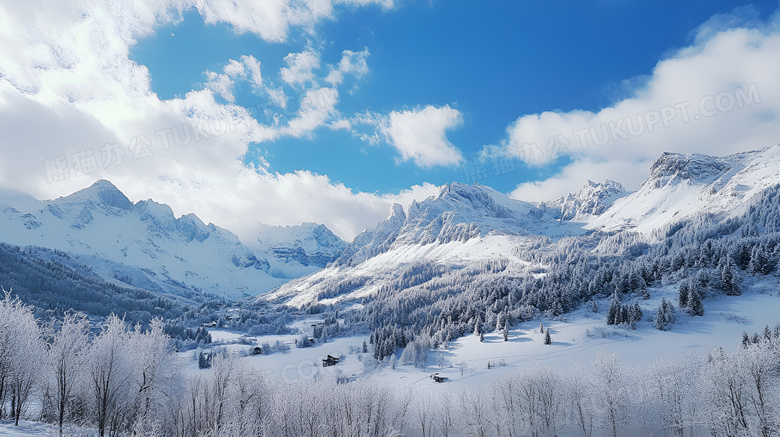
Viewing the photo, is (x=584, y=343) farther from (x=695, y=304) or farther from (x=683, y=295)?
(x=683, y=295)

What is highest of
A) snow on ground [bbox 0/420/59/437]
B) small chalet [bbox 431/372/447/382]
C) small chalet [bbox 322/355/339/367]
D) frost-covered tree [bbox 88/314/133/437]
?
frost-covered tree [bbox 88/314/133/437]

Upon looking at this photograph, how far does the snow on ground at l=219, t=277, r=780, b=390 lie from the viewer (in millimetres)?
101812

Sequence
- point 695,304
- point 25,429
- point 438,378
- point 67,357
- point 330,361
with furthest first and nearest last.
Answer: point 330,361 < point 695,304 < point 438,378 < point 67,357 < point 25,429

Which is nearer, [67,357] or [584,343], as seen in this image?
[67,357]

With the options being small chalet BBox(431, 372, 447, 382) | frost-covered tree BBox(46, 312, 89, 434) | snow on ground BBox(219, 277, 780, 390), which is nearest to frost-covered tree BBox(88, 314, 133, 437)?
frost-covered tree BBox(46, 312, 89, 434)

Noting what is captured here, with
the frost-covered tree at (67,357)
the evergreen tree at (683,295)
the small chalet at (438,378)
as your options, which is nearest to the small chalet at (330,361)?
the small chalet at (438,378)

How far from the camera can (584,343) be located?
114 m

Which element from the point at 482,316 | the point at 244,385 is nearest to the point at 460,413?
the point at 244,385

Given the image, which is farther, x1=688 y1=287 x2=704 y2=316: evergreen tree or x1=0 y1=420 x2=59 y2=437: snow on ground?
x1=688 y1=287 x2=704 y2=316: evergreen tree

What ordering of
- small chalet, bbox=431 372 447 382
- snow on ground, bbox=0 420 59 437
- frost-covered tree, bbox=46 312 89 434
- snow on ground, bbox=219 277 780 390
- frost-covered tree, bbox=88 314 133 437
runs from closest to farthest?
1. snow on ground, bbox=0 420 59 437
2. frost-covered tree, bbox=46 312 89 434
3. frost-covered tree, bbox=88 314 133 437
4. snow on ground, bbox=219 277 780 390
5. small chalet, bbox=431 372 447 382

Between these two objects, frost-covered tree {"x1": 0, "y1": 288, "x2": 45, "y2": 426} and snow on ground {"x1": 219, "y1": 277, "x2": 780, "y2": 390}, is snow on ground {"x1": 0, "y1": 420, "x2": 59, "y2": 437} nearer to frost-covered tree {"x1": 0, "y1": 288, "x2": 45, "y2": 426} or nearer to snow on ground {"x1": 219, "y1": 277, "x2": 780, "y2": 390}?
frost-covered tree {"x1": 0, "y1": 288, "x2": 45, "y2": 426}

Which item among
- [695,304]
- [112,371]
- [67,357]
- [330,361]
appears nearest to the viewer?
[67,357]

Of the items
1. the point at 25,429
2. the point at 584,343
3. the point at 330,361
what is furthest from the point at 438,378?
the point at 25,429

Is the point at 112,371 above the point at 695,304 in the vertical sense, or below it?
above
